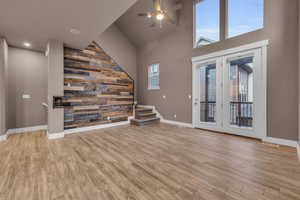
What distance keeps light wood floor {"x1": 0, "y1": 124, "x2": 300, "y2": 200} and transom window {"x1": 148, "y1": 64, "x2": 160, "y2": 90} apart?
3.64 metres

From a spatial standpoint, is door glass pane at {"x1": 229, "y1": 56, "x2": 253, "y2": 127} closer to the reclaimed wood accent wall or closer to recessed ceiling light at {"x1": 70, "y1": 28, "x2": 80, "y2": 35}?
the reclaimed wood accent wall

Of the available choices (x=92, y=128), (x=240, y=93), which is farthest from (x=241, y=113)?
(x=92, y=128)

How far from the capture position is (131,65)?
7.14m

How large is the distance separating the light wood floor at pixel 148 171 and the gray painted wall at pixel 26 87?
1.26 m

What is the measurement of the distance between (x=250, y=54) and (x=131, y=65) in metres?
5.22

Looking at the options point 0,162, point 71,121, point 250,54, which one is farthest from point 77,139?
point 250,54

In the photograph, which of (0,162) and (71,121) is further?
(71,121)

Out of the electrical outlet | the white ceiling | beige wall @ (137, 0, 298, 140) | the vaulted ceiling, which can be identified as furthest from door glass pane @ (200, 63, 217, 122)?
the electrical outlet

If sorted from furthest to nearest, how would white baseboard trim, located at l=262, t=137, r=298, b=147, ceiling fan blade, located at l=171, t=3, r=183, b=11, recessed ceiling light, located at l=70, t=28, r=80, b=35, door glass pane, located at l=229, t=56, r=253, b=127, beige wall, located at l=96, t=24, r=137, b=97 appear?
beige wall, located at l=96, t=24, r=137, b=97 < ceiling fan blade, located at l=171, t=3, r=183, b=11 < door glass pane, located at l=229, t=56, r=253, b=127 < recessed ceiling light, located at l=70, t=28, r=80, b=35 < white baseboard trim, located at l=262, t=137, r=298, b=147

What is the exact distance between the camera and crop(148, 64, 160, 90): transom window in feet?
21.1

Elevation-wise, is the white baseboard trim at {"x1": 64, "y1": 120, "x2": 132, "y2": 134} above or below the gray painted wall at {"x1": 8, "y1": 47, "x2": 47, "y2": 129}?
below

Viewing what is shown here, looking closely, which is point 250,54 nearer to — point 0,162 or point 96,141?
point 96,141

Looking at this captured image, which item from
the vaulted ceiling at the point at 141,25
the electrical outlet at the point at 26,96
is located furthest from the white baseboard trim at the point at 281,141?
the electrical outlet at the point at 26,96

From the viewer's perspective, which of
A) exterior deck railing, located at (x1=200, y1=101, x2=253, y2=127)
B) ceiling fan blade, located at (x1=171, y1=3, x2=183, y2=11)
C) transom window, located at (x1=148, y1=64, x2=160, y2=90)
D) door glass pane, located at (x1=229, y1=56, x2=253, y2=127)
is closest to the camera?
door glass pane, located at (x1=229, y1=56, x2=253, y2=127)
